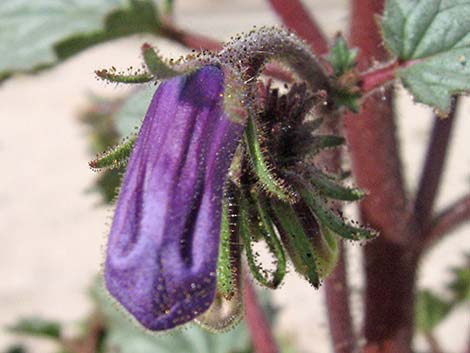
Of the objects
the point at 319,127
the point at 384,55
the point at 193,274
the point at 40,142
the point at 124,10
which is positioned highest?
the point at 40,142

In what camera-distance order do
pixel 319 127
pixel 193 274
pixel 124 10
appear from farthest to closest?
pixel 124 10 → pixel 319 127 → pixel 193 274

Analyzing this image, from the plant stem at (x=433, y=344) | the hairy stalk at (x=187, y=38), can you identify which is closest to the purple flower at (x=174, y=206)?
the hairy stalk at (x=187, y=38)

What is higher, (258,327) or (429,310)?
(429,310)

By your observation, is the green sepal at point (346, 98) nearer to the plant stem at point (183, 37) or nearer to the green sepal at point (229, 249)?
the green sepal at point (229, 249)

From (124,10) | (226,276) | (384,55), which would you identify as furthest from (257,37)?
(124,10)

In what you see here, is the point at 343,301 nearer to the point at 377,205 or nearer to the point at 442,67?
the point at 377,205

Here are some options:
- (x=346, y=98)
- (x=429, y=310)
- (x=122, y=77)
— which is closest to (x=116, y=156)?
(x=122, y=77)

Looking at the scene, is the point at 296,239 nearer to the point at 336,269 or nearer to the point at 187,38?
the point at 336,269
